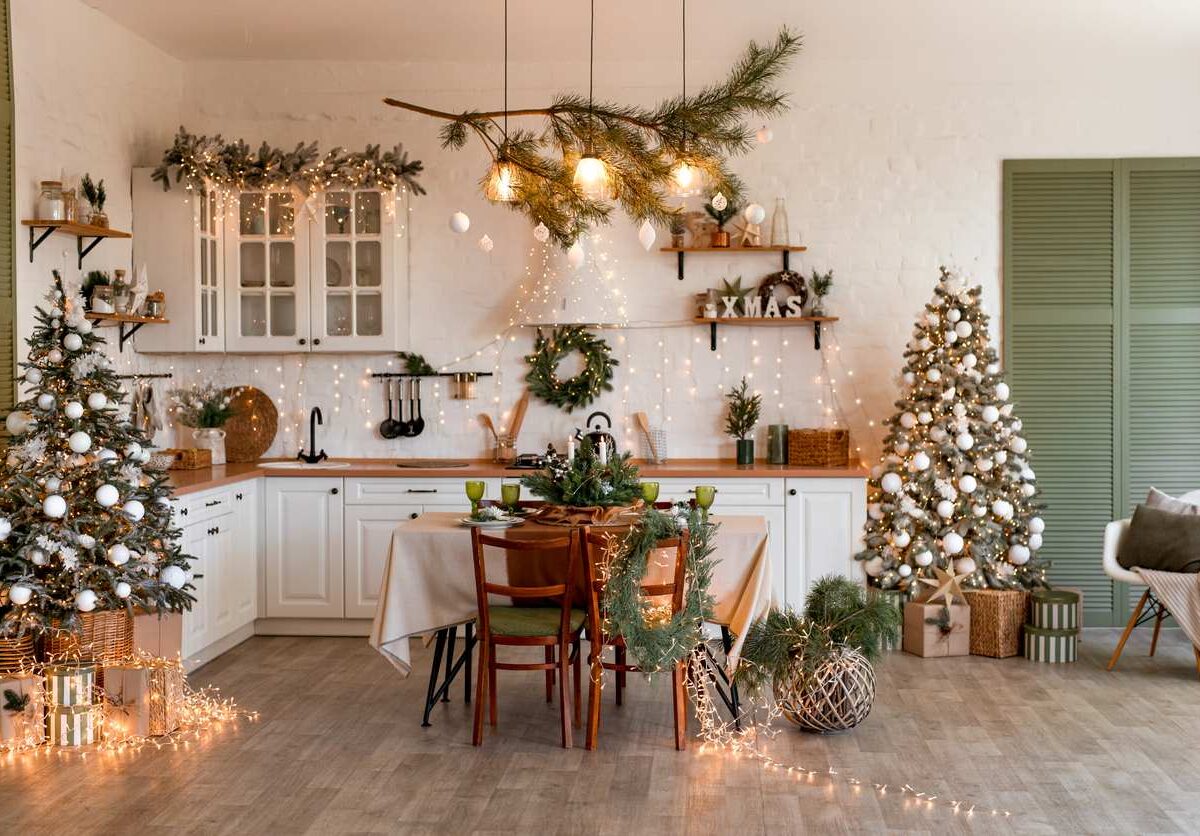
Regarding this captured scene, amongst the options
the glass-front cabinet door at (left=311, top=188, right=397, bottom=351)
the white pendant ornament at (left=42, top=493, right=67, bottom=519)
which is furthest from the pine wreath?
the white pendant ornament at (left=42, top=493, right=67, bottom=519)

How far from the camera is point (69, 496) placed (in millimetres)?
4645

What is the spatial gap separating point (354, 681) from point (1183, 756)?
335 centimetres

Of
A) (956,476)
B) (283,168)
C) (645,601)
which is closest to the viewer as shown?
(645,601)

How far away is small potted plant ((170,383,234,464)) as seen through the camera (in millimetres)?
6746

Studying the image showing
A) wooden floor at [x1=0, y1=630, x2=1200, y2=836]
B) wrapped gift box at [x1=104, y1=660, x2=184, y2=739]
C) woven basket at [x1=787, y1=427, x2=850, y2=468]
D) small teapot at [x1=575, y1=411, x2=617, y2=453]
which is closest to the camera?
wooden floor at [x1=0, y1=630, x2=1200, y2=836]

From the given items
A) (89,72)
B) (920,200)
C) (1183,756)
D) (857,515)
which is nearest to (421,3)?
(89,72)

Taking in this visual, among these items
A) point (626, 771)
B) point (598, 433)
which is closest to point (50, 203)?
point (598, 433)

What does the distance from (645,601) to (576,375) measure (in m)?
2.67

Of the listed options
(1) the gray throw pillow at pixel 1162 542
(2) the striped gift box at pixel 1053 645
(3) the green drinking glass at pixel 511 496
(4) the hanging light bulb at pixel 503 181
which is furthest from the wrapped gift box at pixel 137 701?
(1) the gray throw pillow at pixel 1162 542

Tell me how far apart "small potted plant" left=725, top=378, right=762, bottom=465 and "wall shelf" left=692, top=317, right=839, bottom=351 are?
0.29 metres

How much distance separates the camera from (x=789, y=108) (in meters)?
6.81

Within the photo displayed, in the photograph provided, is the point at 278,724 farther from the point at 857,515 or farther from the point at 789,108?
the point at 789,108

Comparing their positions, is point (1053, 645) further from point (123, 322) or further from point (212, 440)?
point (123, 322)

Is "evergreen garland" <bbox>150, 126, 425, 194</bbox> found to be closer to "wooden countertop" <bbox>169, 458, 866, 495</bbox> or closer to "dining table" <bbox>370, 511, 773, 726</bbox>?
"wooden countertop" <bbox>169, 458, 866, 495</bbox>
